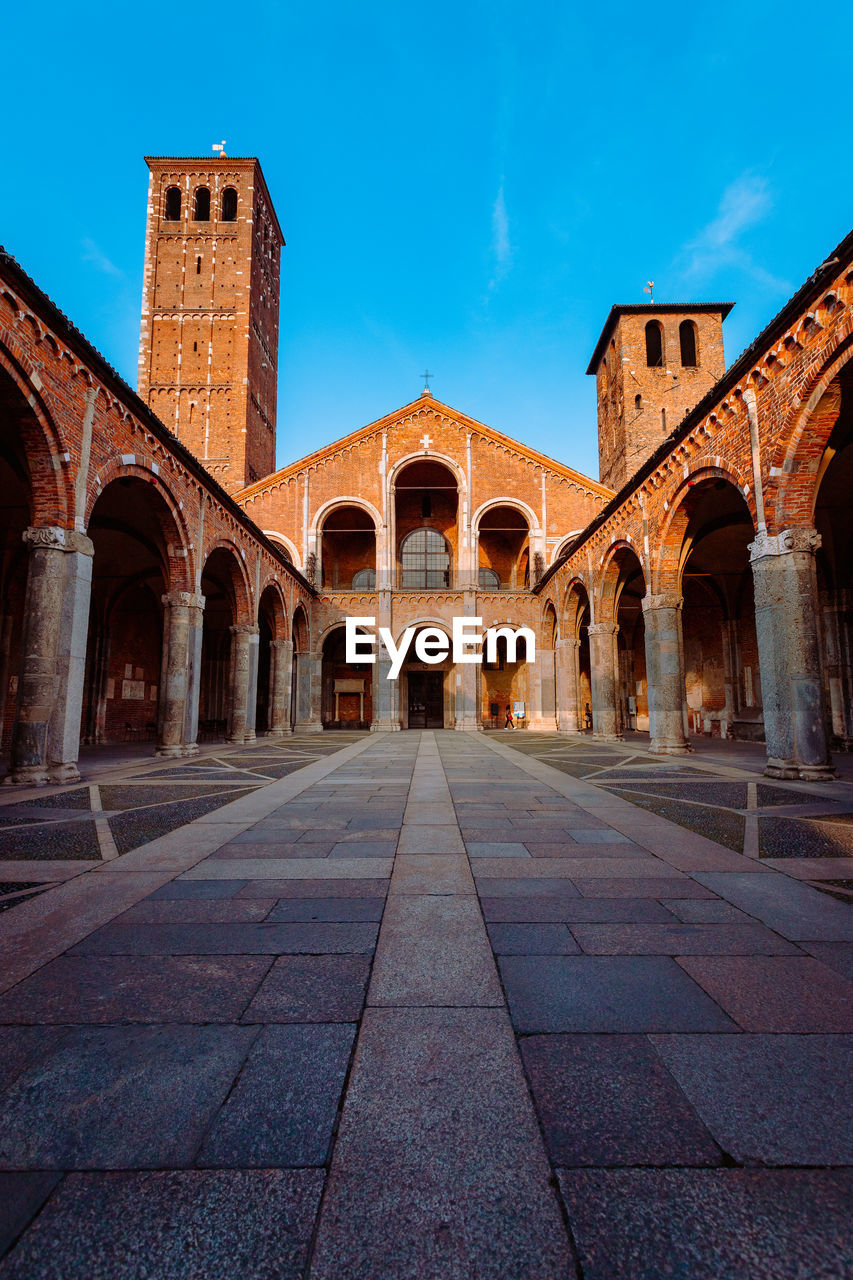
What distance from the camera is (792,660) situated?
8.01m

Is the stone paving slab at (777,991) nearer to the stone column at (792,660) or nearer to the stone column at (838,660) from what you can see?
the stone column at (792,660)

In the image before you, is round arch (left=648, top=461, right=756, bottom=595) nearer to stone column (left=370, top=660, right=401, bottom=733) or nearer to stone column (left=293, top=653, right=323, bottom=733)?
stone column (left=370, top=660, right=401, bottom=733)

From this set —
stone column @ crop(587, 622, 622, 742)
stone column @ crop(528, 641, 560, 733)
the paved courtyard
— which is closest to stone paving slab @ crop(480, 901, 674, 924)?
the paved courtyard

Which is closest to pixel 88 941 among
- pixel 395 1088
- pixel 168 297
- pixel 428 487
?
pixel 395 1088

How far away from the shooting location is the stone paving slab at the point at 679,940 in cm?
236

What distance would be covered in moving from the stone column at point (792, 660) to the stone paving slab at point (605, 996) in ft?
22.9

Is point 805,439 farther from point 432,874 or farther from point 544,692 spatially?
point 544,692

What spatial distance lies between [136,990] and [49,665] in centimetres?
710

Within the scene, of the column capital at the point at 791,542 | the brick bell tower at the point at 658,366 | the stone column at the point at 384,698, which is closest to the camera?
the column capital at the point at 791,542

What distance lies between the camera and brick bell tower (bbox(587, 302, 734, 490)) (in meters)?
28.7

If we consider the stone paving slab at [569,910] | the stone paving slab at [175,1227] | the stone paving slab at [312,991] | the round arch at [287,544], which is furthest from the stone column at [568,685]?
A: the stone paving slab at [175,1227]

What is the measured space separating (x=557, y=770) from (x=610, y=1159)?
791 centimetres

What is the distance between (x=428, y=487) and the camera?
26828mm

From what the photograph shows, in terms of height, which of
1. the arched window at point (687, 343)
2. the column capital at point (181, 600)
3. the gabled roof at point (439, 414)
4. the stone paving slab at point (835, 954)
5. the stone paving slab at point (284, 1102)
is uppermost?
the arched window at point (687, 343)
